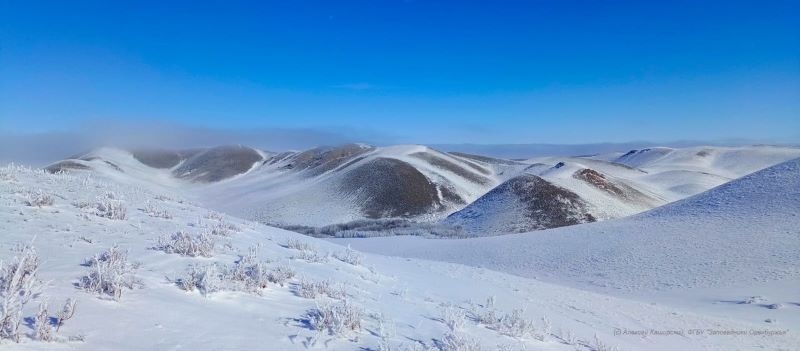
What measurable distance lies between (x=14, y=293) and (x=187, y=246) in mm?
3250

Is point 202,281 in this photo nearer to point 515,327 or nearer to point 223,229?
point 515,327

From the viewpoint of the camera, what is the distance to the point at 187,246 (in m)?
7.12

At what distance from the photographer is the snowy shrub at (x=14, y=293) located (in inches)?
138

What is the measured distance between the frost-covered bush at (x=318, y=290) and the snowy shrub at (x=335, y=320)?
3.00 ft

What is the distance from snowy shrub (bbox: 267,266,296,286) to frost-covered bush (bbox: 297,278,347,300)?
238 millimetres

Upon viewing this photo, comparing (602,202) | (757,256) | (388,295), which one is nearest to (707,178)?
(602,202)

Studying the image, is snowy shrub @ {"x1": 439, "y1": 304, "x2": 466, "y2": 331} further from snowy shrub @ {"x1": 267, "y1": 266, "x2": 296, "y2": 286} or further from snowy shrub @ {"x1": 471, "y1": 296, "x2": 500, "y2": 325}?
snowy shrub @ {"x1": 267, "y1": 266, "x2": 296, "y2": 286}

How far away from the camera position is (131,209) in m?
10.9

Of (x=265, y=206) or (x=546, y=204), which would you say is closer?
(x=546, y=204)

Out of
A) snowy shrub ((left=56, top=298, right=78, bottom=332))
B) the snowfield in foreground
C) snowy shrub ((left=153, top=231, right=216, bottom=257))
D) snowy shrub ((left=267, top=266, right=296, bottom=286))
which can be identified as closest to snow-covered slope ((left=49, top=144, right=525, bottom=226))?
the snowfield in foreground

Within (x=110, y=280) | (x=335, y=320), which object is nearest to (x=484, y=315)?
(x=335, y=320)

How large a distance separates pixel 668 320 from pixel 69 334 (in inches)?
398

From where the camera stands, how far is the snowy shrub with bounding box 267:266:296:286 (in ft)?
21.4

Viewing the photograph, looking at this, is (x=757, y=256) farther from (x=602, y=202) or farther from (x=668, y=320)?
(x=602, y=202)
